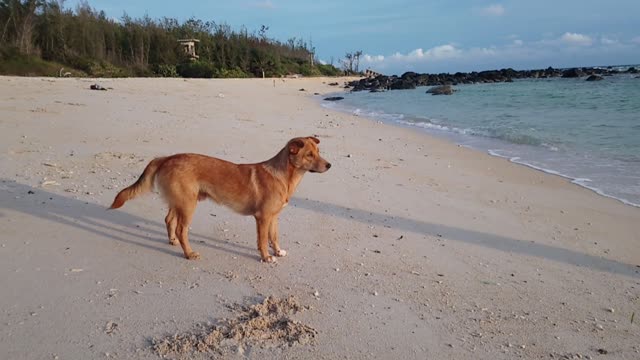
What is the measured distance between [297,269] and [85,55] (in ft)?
125

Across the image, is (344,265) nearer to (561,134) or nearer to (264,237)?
(264,237)

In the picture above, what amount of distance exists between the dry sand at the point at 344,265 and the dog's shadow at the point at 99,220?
0.03m

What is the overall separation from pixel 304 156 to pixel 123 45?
41.9m

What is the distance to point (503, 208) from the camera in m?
6.60

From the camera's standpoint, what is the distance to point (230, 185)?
4.91 meters

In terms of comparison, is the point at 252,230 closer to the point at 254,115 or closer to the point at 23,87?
the point at 254,115

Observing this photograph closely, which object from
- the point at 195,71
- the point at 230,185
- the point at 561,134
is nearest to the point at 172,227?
the point at 230,185

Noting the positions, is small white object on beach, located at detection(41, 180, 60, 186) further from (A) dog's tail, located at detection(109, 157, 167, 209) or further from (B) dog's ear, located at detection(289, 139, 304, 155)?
(B) dog's ear, located at detection(289, 139, 304, 155)

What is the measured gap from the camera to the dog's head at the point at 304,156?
5.00 m

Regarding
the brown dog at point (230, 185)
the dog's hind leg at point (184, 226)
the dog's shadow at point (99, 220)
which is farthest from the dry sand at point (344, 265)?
the brown dog at point (230, 185)

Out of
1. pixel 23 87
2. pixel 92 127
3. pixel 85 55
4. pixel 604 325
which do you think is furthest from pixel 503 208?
pixel 85 55

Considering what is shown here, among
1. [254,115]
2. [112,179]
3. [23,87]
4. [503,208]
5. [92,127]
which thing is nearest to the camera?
[503,208]

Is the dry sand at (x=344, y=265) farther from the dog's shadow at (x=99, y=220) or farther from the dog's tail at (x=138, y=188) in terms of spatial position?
the dog's tail at (x=138, y=188)

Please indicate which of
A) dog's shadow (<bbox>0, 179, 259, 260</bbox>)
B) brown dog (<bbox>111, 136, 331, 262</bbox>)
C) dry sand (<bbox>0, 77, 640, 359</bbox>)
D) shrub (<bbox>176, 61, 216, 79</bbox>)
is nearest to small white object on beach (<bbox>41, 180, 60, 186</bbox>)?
dry sand (<bbox>0, 77, 640, 359</bbox>)
